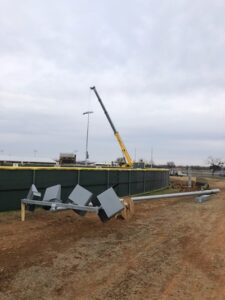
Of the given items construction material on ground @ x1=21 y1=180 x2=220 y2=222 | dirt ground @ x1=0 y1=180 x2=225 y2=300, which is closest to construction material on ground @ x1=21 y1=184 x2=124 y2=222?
construction material on ground @ x1=21 y1=180 x2=220 y2=222

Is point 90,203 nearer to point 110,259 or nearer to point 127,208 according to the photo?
point 127,208

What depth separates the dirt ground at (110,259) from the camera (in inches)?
211

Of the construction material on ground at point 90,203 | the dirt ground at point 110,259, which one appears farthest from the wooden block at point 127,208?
the construction material on ground at point 90,203

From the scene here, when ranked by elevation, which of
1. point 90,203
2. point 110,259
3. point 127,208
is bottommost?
point 110,259

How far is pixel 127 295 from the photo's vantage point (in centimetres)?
521

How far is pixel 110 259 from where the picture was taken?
698 centimetres

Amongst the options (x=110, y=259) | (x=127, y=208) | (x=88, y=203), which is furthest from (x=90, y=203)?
(x=110, y=259)

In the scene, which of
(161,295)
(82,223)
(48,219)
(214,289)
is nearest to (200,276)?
(214,289)

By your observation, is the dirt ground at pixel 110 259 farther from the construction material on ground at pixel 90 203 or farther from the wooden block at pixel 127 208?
the construction material on ground at pixel 90 203

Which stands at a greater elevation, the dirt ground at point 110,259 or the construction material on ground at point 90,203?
the construction material on ground at point 90,203

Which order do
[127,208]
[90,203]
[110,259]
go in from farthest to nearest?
[127,208] → [90,203] → [110,259]

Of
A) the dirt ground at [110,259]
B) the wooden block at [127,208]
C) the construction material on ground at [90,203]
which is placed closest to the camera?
→ the dirt ground at [110,259]

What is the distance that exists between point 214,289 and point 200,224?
19.2 feet

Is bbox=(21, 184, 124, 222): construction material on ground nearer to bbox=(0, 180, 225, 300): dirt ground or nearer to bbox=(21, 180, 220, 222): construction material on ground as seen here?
bbox=(21, 180, 220, 222): construction material on ground
